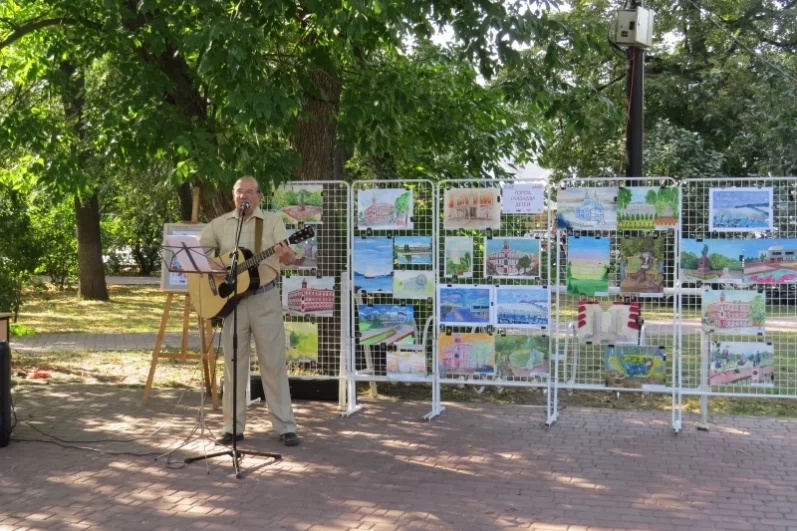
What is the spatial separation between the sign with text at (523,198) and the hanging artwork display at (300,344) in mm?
2293

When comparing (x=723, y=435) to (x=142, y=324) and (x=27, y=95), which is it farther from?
(x=142, y=324)

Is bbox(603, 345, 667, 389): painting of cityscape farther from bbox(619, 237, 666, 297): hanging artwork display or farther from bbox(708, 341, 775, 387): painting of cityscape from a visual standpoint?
bbox(619, 237, 666, 297): hanging artwork display

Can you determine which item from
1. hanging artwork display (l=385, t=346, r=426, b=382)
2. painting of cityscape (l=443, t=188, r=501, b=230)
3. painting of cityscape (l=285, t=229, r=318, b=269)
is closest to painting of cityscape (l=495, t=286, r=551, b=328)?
painting of cityscape (l=443, t=188, r=501, b=230)

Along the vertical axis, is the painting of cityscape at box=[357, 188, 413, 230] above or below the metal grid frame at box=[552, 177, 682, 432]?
above

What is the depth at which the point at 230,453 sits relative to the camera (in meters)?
6.63

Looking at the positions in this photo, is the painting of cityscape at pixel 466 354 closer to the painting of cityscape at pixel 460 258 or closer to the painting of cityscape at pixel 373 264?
the painting of cityscape at pixel 460 258

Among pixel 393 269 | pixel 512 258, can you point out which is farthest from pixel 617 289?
pixel 393 269

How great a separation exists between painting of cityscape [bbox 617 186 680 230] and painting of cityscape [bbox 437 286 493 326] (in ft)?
4.53

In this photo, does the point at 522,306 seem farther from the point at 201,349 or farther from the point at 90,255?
the point at 90,255

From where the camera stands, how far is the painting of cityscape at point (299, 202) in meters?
8.53

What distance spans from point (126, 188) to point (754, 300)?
17.7 meters

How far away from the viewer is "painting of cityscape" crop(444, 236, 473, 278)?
811 cm

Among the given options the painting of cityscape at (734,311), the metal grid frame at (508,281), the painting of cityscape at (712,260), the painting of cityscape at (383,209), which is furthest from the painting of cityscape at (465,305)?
the painting of cityscape at (734,311)

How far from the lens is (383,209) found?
8.31 m
